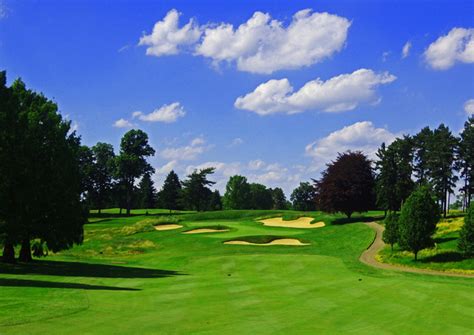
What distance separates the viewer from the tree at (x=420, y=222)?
43.0 meters

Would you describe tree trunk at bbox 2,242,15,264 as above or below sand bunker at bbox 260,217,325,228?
below

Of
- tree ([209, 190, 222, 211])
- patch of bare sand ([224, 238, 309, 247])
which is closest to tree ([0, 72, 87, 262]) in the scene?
patch of bare sand ([224, 238, 309, 247])

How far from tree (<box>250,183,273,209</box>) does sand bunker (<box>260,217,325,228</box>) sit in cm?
9659

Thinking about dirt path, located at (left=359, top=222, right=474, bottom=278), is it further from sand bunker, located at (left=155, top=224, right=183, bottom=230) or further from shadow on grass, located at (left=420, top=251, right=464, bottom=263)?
sand bunker, located at (left=155, top=224, right=183, bottom=230)

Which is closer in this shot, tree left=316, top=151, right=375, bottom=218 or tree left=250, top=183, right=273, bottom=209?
tree left=316, top=151, right=375, bottom=218

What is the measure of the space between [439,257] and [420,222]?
3866 mm

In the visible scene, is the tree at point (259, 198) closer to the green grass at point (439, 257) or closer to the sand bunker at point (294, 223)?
the sand bunker at point (294, 223)

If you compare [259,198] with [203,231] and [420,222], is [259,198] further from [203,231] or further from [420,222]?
[420,222]

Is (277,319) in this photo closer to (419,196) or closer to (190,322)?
(190,322)

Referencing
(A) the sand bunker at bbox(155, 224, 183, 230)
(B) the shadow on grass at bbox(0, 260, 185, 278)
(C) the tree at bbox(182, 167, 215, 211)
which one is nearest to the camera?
(B) the shadow on grass at bbox(0, 260, 185, 278)

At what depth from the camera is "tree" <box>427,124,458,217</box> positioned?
76625 mm

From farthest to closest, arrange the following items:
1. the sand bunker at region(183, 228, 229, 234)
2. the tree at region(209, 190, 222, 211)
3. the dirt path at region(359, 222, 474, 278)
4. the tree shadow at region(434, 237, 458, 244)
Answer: the tree at region(209, 190, 222, 211), the sand bunker at region(183, 228, 229, 234), the tree shadow at region(434, 237, 458, 244), the dirt path at region(359, 222, 474, 278)

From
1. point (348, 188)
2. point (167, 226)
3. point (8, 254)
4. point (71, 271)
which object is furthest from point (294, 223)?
point (8, 254)

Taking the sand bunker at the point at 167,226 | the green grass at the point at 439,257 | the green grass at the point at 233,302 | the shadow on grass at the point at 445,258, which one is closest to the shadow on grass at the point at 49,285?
the green grass at the point at 233,302
